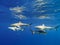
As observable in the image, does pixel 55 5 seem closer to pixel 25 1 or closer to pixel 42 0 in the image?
pixel 42 0

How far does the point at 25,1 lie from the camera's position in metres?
A: 19.1

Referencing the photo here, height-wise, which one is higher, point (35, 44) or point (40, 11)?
point (35, 44)

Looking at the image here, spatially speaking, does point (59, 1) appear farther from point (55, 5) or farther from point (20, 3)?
point (20, 3)

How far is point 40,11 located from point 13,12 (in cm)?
390

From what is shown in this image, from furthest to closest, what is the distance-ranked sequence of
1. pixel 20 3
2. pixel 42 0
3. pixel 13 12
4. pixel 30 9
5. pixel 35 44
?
pixel 35 44
pixel 13 12
pixel 30 9
pixel 20 3
pixel 42 0

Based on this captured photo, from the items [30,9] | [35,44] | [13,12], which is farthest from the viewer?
[35,44]

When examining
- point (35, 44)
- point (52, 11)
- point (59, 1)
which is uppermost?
point (35, 44)

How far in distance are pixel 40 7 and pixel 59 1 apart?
10.5ft

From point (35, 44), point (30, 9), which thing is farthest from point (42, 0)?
point (35, 44)

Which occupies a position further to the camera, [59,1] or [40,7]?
[40,7]

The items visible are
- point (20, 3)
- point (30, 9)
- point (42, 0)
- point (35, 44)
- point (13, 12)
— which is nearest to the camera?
point (42, 0)

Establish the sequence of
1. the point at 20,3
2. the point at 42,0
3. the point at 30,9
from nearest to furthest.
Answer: the point at 42,0
the point at 20,3
the point at 30,9

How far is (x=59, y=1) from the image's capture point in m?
18.9

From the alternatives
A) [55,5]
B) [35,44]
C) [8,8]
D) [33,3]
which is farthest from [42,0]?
Answer: [35,44]
